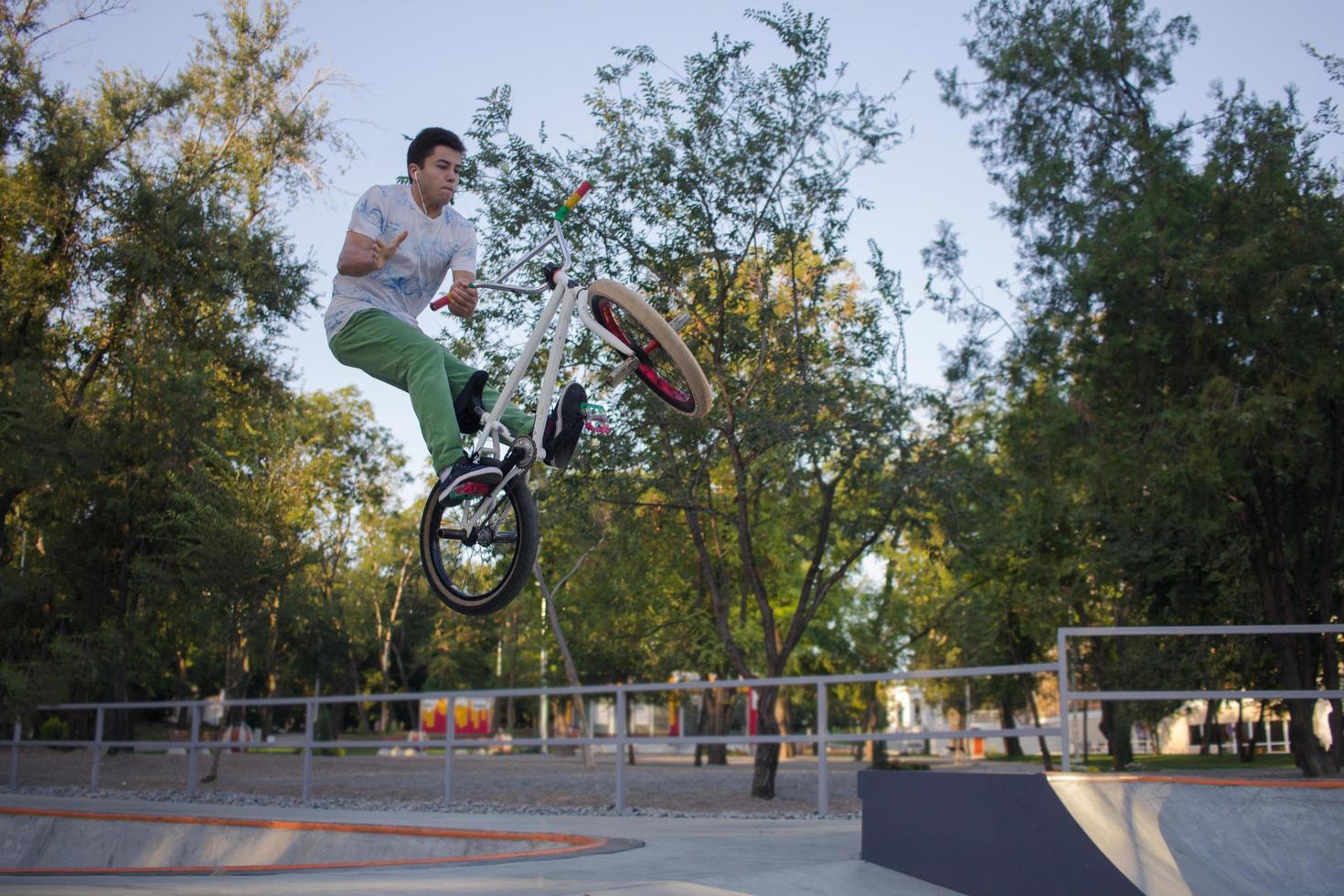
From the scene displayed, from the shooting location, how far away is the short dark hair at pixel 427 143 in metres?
5.48

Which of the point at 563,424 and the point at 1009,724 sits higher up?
the point at 563,424

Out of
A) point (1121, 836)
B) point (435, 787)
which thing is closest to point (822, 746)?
point (1121, 836)

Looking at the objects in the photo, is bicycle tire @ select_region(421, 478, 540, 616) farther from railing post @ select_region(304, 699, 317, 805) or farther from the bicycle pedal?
railing post @ select_region(304, 699, 317, 805)

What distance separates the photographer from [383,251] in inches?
208

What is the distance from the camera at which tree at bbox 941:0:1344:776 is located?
49.7 feet

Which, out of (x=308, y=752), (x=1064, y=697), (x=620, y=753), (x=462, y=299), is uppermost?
(x=462, y=299)

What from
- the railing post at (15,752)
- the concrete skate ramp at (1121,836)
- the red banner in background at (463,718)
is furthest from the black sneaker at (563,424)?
the red banner in background at (463,718)

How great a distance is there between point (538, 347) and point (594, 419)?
19.9 inches

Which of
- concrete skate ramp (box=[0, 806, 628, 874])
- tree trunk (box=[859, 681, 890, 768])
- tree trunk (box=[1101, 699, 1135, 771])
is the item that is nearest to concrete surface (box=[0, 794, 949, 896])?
concrete skate ramp (box=[0, 806, 628, 874])

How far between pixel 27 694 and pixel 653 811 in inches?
426

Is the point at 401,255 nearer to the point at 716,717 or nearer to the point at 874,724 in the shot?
the point at 716,717

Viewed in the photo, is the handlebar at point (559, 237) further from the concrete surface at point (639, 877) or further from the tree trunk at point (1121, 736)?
the tree trunk at point (1121, 736)

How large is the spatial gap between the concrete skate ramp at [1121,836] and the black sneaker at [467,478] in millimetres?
3354

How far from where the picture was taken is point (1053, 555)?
1022 inches
